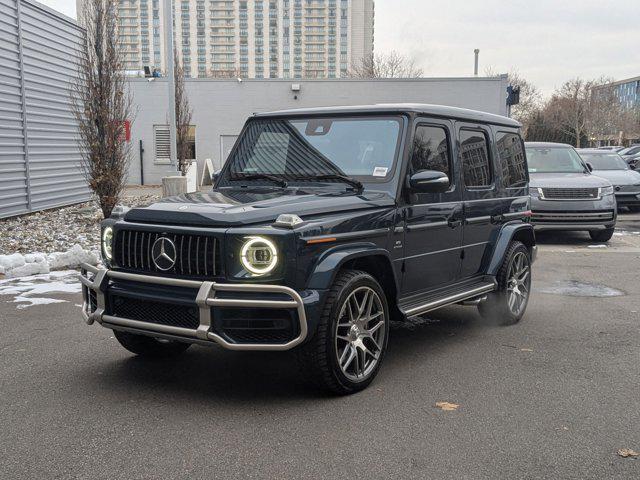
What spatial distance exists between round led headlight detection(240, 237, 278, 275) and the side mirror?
1452 millimetres

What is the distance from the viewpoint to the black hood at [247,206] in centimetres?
414

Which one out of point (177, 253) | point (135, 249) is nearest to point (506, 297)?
point (177, 253)

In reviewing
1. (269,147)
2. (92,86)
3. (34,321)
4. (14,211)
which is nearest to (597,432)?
(269,147)

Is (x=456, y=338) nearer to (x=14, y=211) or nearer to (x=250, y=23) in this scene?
(x=14, y=211)

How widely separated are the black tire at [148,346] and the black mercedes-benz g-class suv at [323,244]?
0.5 inches

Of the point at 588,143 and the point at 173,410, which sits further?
the point at 588,143

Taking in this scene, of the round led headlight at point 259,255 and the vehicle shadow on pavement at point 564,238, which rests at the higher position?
the round led headlight at point 259,255

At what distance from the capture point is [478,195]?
6.09m

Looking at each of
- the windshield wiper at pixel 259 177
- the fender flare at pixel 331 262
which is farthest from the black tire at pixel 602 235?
the fender flare at pixel 331 262

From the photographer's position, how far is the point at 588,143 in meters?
75.7

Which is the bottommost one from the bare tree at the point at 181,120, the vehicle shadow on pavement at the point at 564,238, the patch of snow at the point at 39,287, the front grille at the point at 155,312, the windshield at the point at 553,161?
the patch of snow at the point at 39,287

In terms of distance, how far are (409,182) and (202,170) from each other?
2499 cm

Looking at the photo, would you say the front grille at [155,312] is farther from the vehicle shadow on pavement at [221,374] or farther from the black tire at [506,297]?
the black tire at [506,297]

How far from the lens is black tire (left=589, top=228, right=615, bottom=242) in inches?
500
